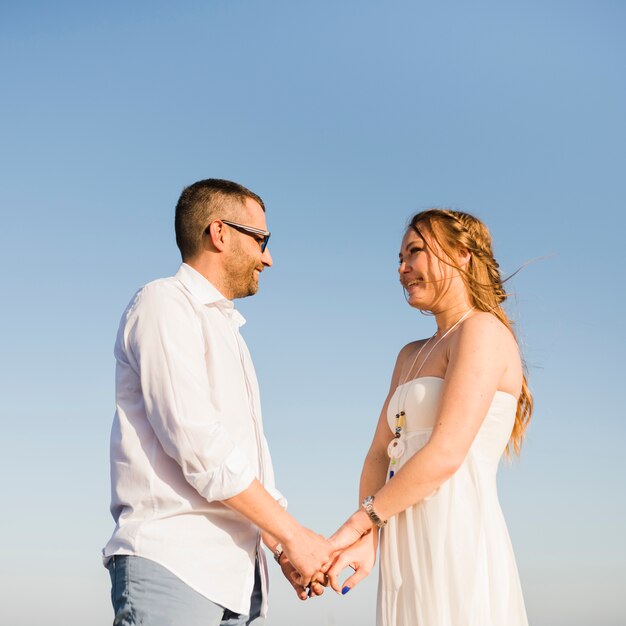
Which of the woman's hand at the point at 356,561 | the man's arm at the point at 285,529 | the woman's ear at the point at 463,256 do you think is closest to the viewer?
the man's arm at the point at 285,529

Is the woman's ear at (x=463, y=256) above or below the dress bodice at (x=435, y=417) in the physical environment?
A: above

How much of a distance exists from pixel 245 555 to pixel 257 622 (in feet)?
1.50

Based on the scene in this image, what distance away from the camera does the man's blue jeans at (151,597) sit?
12.4ft

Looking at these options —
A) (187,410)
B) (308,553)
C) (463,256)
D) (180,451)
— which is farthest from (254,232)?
(308,553)

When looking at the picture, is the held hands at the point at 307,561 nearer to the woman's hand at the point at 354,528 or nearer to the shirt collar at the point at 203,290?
the woman's hand at the point at 354,528

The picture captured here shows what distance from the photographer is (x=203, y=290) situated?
4.74 m

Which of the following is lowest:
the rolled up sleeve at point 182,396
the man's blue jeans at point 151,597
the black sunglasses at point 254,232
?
the man's blue jeans at point 151,597

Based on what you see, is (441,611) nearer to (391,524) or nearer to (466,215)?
(391,524)

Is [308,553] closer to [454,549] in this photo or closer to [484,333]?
[454,549]

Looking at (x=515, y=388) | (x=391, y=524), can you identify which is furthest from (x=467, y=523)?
(x=515, y=388)

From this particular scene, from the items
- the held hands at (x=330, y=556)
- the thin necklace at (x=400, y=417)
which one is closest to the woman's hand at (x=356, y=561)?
the held hands at (x=330, y=556)

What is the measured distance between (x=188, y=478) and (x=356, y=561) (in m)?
1.48

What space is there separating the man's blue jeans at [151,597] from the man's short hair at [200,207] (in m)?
1.94

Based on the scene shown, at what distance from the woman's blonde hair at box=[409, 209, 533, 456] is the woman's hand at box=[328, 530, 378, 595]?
42.0 inches
